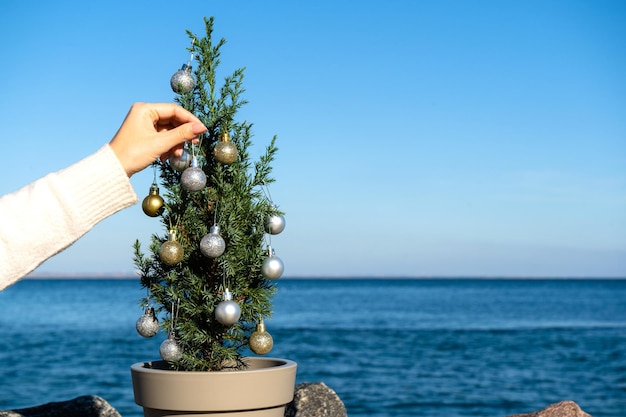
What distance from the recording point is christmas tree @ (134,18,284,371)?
320 centimetres

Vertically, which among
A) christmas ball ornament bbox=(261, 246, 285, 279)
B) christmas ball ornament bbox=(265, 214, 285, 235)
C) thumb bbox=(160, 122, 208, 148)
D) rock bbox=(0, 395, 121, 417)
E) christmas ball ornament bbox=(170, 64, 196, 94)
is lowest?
rock bbox=(0, 395, 121, 417)

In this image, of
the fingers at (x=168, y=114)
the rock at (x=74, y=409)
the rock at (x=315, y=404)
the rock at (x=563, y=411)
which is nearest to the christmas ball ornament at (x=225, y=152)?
the fingers at (x=168, y=114)

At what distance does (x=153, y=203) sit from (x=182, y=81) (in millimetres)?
569

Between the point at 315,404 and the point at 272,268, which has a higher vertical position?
the point at 272,268

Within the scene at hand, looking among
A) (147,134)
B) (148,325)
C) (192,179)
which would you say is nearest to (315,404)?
(148,325)

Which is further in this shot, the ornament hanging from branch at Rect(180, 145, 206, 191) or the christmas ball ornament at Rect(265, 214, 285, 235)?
the christmas ball ornament at Rect(265, 214, 285, 235)

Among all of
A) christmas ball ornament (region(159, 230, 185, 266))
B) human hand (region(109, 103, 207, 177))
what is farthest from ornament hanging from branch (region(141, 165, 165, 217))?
human hand (region(109, 103, 207, 177))

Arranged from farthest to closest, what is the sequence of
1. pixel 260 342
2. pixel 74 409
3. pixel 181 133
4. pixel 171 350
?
pixel 74 409, pixel 260 342, pixel 171 350, pixel 181 133

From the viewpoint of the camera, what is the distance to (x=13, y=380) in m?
17.2

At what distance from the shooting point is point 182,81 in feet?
10.4

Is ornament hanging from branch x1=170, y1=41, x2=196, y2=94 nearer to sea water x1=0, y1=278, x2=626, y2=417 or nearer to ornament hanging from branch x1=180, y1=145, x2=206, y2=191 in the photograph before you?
ornament hanging from branch x1=180, y1=145, x2=206, y2=191

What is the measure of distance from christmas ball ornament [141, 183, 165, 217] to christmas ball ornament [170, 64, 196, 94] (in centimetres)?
46

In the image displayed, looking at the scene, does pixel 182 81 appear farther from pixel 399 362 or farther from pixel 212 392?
pixel 399 362

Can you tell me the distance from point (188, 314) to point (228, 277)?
254 mm
